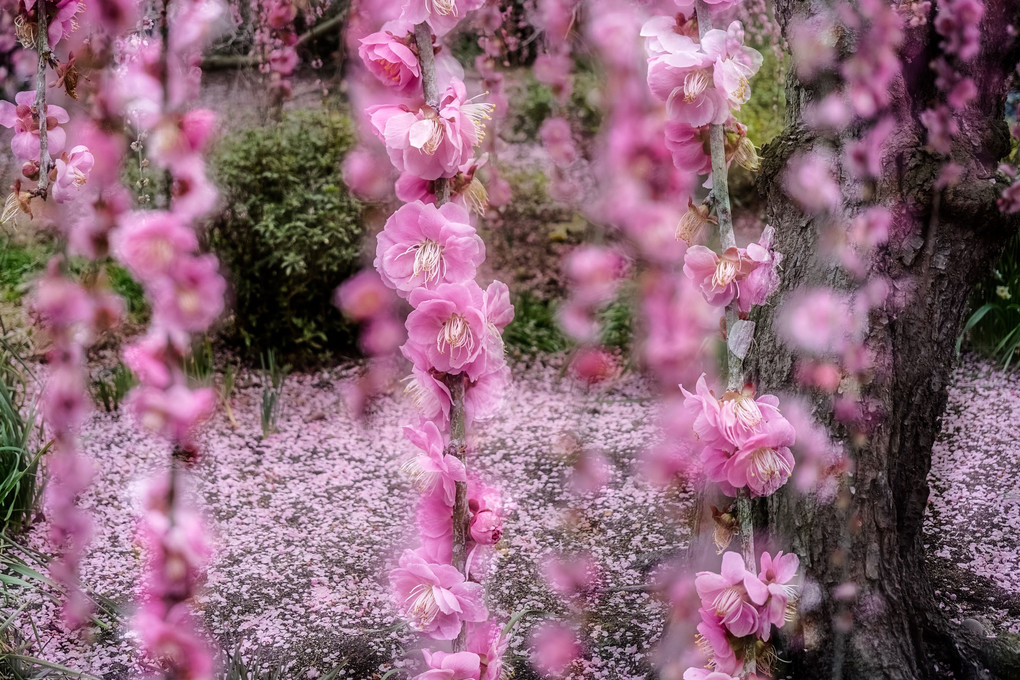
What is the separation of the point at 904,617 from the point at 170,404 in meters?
1.36

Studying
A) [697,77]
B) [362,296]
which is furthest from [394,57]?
[362,296]

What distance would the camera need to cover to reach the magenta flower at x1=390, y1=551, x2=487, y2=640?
0.96m

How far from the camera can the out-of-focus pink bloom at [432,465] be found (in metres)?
0.96

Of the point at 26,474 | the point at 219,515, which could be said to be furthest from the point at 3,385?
the point at 219,515

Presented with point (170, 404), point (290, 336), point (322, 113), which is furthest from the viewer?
point (322, 113)

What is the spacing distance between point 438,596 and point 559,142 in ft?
12.9

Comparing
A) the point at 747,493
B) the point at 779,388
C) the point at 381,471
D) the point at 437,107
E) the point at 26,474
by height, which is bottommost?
the point at 381,471

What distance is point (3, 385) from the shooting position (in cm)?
219

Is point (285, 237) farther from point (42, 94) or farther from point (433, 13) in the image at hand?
point (433, 13)

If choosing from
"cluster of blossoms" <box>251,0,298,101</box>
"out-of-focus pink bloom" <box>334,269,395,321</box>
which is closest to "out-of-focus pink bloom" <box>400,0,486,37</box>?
"out-of-focus pink bloom" <box>334,269,395,321</box>

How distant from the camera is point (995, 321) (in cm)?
223

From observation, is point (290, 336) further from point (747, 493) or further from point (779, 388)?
point (747, 493)

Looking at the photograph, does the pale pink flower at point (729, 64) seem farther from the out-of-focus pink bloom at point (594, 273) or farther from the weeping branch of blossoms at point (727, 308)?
the out-of-focus pink bloom at point (594, 273)

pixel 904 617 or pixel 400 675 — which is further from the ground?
pixel 904 617
